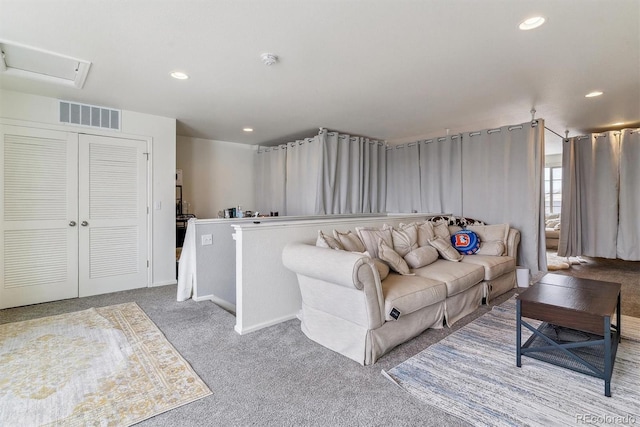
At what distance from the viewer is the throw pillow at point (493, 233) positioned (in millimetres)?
3891

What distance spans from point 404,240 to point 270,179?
3.38 m

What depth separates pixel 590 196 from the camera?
201 inches

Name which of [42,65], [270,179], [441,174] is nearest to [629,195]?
[441,174]

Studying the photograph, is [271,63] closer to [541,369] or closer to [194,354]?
[194,354]

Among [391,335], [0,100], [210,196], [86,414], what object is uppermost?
[0,100]

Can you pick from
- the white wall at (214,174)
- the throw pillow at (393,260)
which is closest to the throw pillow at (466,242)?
the throw pillow at (393,260)

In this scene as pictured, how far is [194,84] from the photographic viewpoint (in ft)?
9.84

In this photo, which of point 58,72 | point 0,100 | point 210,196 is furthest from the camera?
point 210,196

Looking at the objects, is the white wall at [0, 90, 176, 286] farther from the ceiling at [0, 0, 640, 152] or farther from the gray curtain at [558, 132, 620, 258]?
the gray curtain at [558, 132, 620, 258]

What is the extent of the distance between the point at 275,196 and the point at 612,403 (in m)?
4.95

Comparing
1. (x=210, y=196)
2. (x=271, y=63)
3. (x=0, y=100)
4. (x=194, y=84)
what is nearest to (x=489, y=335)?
(x=271, y=63)

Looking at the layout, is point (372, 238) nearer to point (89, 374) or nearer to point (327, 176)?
point (327, 176)

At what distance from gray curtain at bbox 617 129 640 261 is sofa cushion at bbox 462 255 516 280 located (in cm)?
260

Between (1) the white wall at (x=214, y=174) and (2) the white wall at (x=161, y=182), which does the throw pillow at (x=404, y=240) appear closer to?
(2) the white wall at (x=161, y=182)
